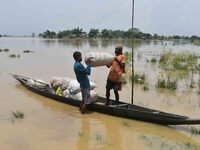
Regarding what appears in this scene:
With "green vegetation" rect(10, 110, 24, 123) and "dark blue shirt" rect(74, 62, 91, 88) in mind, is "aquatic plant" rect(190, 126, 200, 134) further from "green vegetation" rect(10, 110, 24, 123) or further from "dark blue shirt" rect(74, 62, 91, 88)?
"green vegetation" rect(10, 110, 24, 123)

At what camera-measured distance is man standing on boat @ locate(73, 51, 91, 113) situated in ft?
26.5

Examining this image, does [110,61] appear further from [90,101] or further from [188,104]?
[188,104]

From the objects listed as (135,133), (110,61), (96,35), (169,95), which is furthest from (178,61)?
(96,35)

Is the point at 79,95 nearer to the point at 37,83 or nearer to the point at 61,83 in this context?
the point at 61,83

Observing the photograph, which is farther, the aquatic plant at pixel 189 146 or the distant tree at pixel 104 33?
the distant tree at pixel 104 33

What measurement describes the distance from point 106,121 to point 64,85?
2548mm

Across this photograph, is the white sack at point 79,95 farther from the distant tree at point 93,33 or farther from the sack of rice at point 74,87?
the distant tree at point 93,33

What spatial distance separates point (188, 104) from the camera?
1004 cm

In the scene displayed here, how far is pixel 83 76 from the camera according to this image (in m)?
8.23

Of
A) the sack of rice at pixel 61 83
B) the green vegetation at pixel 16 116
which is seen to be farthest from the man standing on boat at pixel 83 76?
the sack of rice at pixel 61 83

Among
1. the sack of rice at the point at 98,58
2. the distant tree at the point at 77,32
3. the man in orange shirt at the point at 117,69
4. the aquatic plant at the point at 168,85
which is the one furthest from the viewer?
the distant tree at the point at 77,32

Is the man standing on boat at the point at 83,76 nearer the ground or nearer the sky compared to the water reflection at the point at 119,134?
nearer the sky

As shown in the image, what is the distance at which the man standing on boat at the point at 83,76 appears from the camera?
8.07m

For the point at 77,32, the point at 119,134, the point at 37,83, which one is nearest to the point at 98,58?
the point at 119,134
